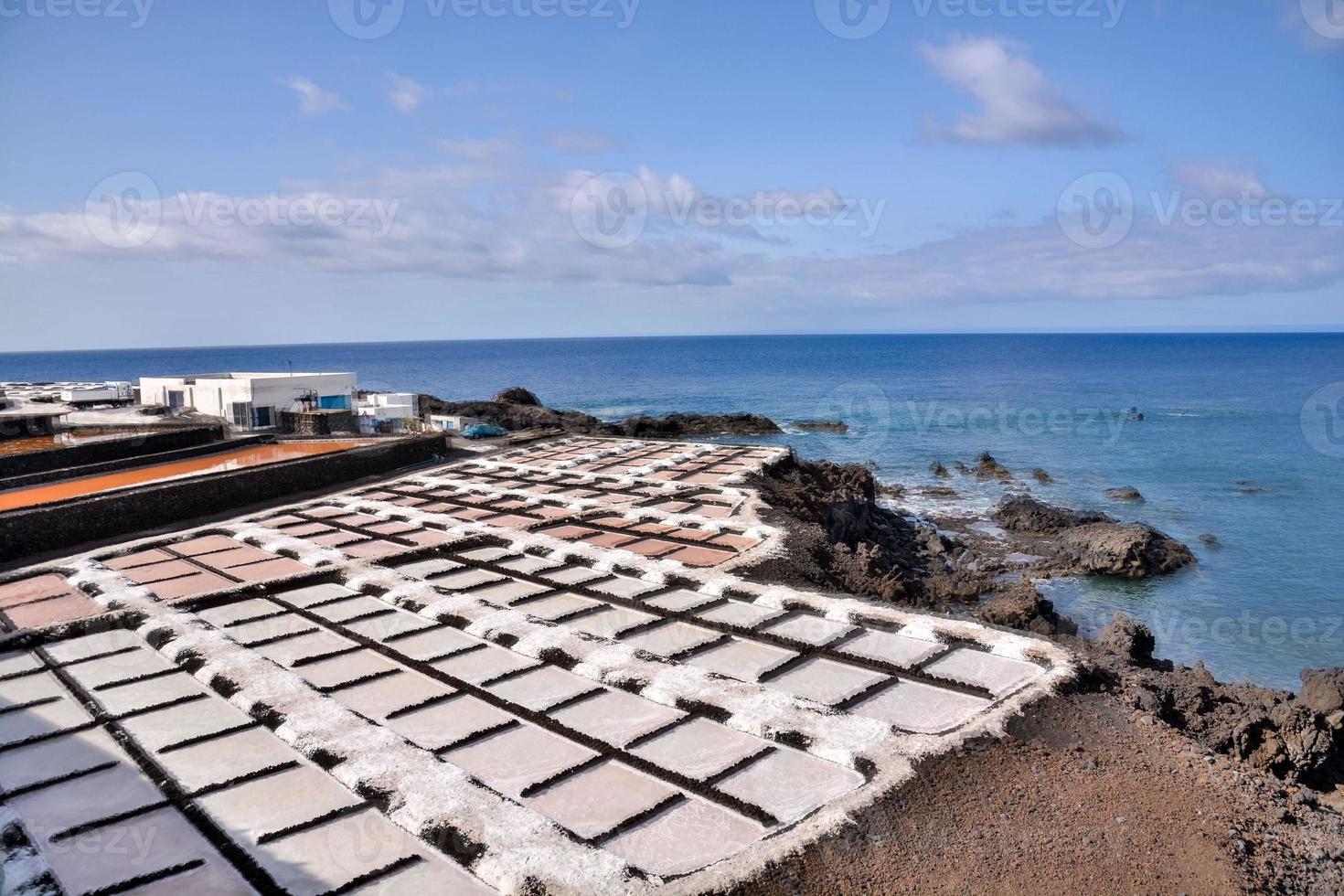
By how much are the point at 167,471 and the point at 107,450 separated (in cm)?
213

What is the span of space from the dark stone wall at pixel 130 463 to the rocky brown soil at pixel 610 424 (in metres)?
21.1

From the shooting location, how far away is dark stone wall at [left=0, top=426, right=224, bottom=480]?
21.4 m

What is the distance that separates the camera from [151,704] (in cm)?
983

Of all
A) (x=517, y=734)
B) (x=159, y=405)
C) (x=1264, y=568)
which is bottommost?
(x=1264, y=568)

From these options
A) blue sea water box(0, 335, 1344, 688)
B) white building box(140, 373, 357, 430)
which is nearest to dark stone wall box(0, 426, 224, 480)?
white building box(140, 373, 357, 430)

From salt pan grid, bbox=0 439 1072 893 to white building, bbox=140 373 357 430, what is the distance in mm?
14437

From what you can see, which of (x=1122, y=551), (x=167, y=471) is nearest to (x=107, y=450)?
(x=167, y=471)

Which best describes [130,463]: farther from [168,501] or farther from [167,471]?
[168,501]

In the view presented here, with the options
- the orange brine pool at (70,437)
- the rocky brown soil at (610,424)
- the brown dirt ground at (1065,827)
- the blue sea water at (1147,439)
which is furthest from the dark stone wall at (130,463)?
the blue sea water at (1147,439)

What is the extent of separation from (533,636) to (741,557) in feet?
16.4

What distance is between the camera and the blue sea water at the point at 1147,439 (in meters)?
22.4

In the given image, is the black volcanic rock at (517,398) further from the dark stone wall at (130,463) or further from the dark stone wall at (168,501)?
the dark stone wall at (168,501)

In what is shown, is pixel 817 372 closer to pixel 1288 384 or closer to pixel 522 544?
pixel 1288 384

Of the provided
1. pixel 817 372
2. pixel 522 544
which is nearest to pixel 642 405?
pixel 817 372
